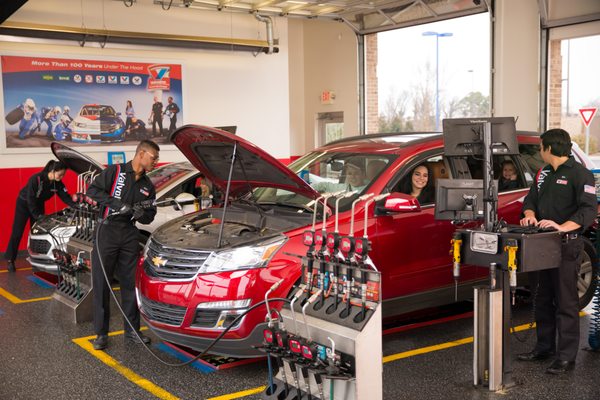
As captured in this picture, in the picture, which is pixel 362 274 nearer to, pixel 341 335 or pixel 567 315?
pixel 341 335

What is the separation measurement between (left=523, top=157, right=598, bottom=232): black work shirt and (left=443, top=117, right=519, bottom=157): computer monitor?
405mm

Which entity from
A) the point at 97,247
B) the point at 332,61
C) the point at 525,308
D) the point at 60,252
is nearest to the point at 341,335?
the point at 97,247

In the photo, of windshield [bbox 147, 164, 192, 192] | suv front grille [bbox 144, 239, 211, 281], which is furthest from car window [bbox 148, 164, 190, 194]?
suv front grille [bbox 144, 239, 211, 281]

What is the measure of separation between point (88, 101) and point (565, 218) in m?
8.85

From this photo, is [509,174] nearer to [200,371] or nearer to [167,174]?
[200,371]

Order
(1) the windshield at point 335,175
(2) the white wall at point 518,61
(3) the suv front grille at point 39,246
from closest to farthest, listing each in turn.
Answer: (1) the windshield at point 335,175 < (3) the suv front grille at point 39,246 < (2) the white wall at point 518,61

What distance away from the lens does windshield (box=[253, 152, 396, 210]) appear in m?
5.85

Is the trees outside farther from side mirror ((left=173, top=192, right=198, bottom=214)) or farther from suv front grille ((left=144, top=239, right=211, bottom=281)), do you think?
suv front grille ((left=144, top=239, right=211, bottom=281))

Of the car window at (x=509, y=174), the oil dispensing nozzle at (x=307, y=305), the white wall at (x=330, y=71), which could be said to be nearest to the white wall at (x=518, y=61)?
the white wall at (x=330, y=71)

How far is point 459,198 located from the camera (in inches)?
204

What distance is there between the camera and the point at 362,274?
12.9ft

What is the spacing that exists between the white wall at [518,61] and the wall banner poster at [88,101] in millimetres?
5964

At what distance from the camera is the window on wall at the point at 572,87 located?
11.9 metres

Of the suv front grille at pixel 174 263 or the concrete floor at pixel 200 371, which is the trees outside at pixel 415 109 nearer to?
the concrete floor at pixel 200 371
